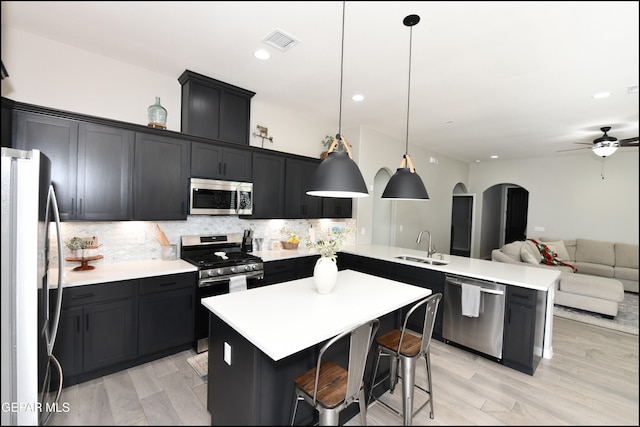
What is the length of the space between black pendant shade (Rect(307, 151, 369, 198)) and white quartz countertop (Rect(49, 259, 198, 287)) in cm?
176

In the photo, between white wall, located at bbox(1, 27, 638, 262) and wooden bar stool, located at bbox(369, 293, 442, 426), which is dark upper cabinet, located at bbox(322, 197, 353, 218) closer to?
white wall, located at bbox(1, 27, 638, 262)

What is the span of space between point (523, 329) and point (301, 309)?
2.26m

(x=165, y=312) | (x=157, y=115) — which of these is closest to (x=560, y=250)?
(x=165, y=312)

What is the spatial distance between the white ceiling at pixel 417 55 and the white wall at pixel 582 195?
0.20ft

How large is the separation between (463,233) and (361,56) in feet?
22.1

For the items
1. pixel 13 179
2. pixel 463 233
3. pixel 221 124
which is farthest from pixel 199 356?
pixel 463 233

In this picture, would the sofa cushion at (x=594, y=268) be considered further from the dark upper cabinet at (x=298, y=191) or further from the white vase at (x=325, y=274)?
the dark upper cabinet at (x=298, y=191)

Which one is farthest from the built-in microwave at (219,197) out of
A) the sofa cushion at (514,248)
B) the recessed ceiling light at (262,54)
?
the sofa cushion at (514,248)

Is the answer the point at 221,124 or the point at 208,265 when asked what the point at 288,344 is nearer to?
the point at 208,265

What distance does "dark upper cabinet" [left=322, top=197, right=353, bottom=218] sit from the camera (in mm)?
4457

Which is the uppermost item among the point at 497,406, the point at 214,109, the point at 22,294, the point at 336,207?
the point at 214,109

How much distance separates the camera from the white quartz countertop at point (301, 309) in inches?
52.8

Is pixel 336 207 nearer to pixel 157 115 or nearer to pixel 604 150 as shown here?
pixel 157 115

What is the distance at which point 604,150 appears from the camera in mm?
826
